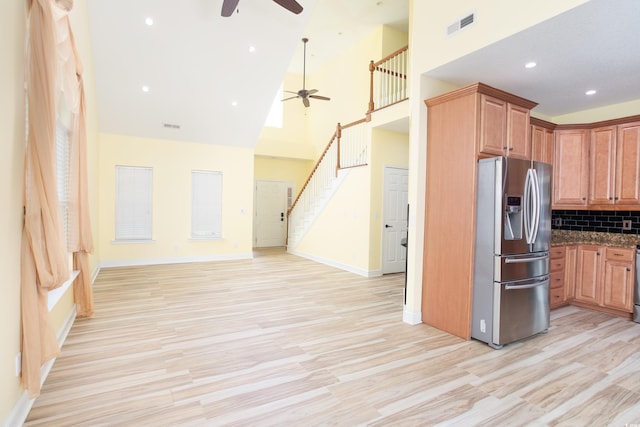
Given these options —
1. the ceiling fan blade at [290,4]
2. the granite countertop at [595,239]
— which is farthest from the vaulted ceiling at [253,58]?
the granite countertop at [595,239]

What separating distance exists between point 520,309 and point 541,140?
2.55m

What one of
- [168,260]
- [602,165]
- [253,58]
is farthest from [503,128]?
[168,260]

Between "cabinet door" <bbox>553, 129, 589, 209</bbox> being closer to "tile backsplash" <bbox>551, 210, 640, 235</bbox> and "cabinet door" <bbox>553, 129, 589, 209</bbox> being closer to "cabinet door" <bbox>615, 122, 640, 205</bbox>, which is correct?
"cabinet door" <bbox>615, 122, 640, 205</bbox>

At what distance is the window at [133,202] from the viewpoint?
6648 millimetres

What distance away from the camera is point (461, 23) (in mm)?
3148

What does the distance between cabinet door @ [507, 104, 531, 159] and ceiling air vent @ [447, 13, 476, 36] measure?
3.23 ft

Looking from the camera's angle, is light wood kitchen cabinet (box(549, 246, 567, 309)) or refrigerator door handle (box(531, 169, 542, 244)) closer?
refrigerator door handle (box(531, 169, 542, 244))

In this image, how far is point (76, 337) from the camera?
3197mm

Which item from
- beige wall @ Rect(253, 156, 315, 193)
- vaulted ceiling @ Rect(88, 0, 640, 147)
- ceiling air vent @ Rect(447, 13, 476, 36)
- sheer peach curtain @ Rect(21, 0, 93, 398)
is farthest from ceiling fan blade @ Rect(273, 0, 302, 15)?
beige wall @ Rect(253, 156, 315, 193)

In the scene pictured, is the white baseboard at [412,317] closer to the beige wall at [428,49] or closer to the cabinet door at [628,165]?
the beige wall at [428,49]

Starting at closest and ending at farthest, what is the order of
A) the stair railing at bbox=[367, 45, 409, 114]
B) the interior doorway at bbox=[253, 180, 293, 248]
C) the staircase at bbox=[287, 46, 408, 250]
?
the stair railing at bbox=[367, 45, 409, 114] < the staircase at bbox=[287, 46, 408, 250] < the interior doorway at bbox=[253, 180, 293, 248]

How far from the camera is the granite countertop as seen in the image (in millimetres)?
4242

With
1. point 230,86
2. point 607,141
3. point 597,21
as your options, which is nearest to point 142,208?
point 230,86

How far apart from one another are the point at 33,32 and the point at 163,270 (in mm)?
5234
